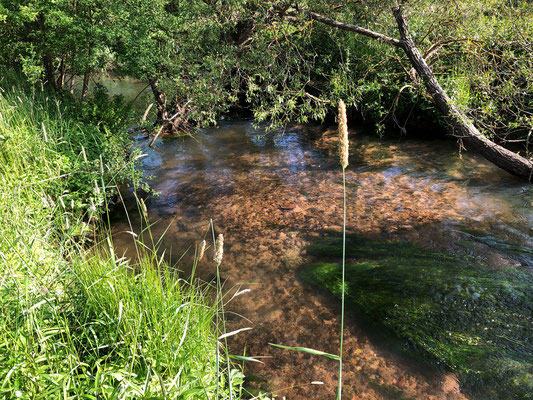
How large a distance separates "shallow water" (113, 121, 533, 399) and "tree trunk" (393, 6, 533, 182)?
376 millimetres

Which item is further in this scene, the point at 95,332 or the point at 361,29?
the point at 361,29

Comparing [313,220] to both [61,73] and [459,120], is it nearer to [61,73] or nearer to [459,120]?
[459,120]

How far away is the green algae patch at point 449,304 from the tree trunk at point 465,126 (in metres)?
2.91

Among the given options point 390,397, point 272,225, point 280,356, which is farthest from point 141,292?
point 272,225

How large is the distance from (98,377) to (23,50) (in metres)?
6.76

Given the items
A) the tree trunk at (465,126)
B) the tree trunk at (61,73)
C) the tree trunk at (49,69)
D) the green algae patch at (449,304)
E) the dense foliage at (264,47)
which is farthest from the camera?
the tree trunk at (61,73)

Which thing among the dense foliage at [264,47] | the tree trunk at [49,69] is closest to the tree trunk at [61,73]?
the dense foliage at [264,47]

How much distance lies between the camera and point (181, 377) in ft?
8.03

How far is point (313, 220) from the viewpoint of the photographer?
21.4ft

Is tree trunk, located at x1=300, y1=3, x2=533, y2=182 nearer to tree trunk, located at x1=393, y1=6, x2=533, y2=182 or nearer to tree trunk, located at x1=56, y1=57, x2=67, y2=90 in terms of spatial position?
tree trunk, located at x1=393, y1=6, x2=533, y2=182

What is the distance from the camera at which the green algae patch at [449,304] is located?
3.60 meters

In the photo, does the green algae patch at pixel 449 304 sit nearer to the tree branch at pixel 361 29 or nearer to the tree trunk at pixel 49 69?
the tree branch at pixel 361 29

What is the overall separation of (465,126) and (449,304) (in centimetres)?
418

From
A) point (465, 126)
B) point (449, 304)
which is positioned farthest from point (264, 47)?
point (449, 304)
